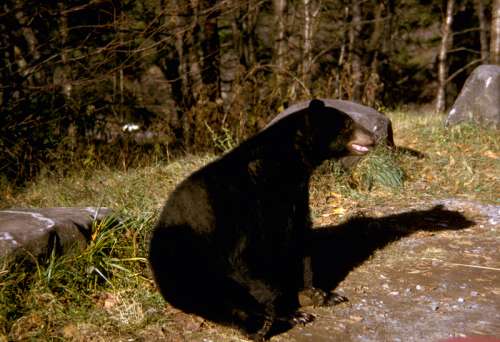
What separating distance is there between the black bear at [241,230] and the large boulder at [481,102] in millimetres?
5774

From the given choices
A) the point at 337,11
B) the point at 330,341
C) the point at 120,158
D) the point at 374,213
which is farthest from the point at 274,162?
the point at 337,11

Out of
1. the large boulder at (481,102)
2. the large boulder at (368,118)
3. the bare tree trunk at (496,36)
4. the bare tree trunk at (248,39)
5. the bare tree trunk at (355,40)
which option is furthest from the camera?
the bare tree trunk at (248,39)

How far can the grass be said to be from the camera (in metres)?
3.64

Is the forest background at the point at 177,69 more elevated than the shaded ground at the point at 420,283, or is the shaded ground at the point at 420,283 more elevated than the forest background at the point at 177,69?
the forest background at the point at 177,69

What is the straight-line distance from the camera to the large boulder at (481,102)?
8773 mm

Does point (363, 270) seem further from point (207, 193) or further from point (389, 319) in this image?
point (207, 193)

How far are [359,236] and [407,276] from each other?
0.93m

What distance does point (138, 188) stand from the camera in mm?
6316

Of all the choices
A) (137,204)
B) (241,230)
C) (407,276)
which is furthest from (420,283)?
(137,204)

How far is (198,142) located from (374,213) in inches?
140

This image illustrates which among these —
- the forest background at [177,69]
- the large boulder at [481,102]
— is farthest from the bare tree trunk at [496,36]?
the large boulder at [481,102]

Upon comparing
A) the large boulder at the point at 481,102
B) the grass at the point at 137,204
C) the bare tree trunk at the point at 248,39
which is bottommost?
the grass at the point at 137,204

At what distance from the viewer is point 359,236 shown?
17.6ft

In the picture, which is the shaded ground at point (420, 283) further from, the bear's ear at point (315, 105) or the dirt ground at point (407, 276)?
the bear's ear at point (315, 105)
